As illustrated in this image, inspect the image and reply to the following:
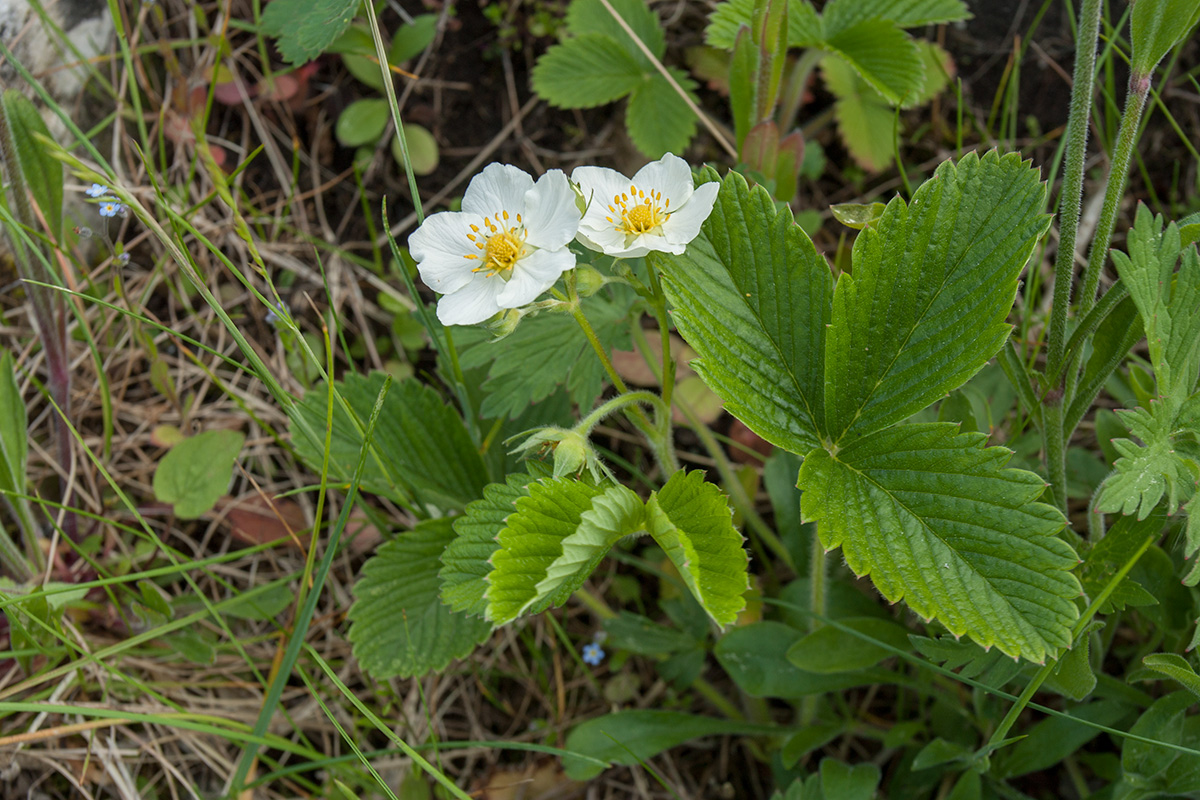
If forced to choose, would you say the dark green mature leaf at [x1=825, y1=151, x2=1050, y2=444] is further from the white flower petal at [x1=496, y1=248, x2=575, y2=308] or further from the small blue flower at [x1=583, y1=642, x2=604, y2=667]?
the small blue flower at [x1=583, y1=642, x2=604, y2=667]

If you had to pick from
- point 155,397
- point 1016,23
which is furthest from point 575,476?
point 1016,23

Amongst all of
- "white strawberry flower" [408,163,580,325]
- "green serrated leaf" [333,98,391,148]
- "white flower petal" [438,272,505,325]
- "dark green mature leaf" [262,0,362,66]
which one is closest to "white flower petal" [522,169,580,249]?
"white strawberry flower" [408,163,580,325]

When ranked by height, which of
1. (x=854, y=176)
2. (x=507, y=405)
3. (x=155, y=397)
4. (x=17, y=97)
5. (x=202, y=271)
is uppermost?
(x=17, y=97)

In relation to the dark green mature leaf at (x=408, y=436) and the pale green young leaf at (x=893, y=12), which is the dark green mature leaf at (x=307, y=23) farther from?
the pale green young leaf at (x=893, y=12)

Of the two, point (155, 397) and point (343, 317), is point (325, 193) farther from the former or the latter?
point (155, 397)

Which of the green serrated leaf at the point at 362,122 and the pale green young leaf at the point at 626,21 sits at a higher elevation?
the green serrated leaf at the point at 362,122

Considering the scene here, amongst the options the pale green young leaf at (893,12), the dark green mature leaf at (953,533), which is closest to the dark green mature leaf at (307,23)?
the dark green mature leaf at (953,533)
